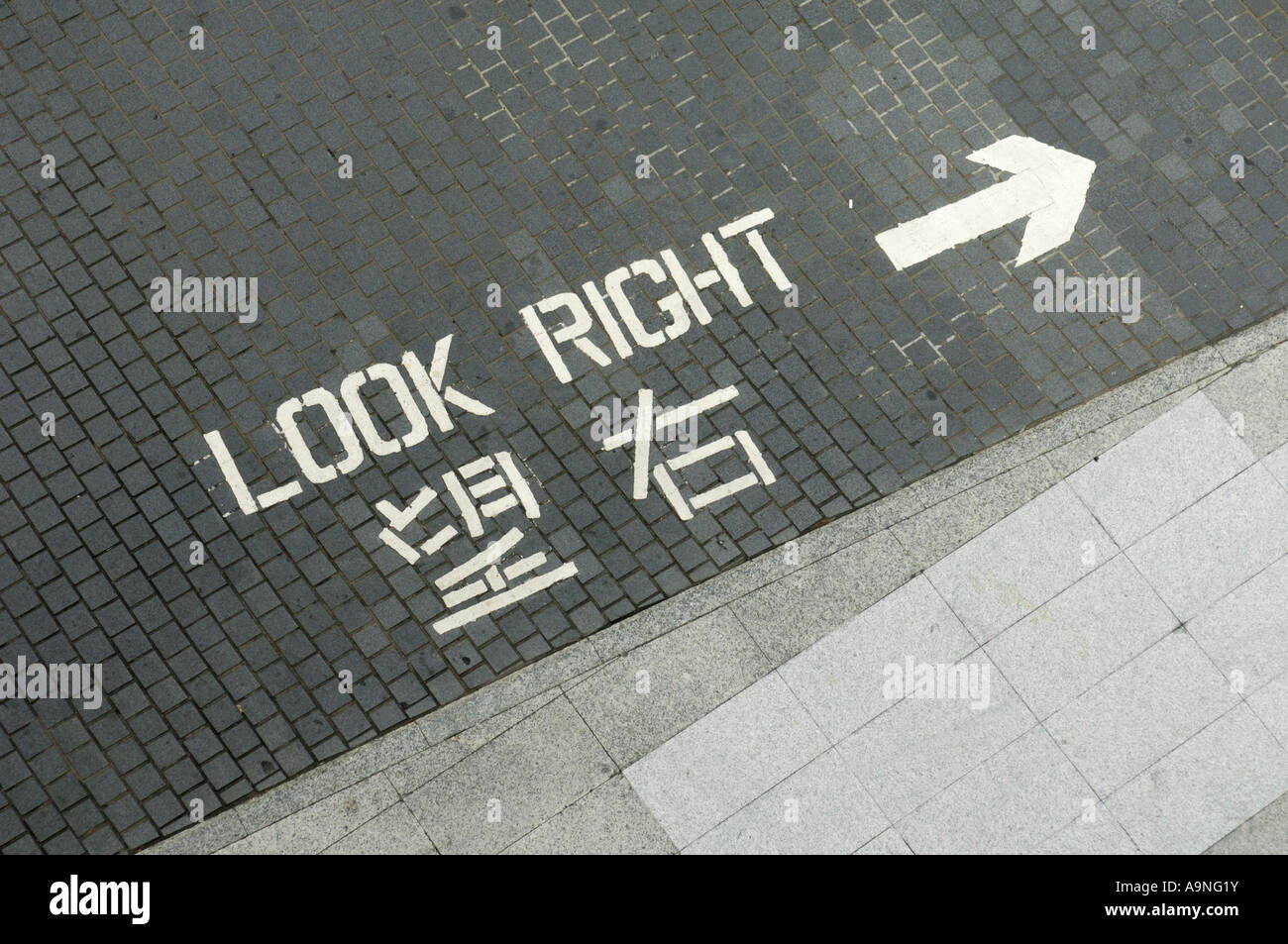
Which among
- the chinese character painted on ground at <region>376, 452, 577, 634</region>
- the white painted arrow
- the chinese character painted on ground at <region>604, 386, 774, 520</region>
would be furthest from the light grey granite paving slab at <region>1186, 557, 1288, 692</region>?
the chinese character painted on ground at <region>376, 452, 577, 634</region>

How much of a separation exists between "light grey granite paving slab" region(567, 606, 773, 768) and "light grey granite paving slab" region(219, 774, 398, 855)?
1384 millimetres

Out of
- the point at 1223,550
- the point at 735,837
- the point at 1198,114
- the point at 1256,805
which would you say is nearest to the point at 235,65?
the point at 735,837

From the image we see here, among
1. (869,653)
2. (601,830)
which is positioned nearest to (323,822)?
(601,830)

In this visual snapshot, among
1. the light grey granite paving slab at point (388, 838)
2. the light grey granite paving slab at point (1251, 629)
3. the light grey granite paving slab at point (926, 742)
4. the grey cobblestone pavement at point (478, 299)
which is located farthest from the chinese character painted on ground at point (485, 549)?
the light grey granite paving slab at point (1251, 629)

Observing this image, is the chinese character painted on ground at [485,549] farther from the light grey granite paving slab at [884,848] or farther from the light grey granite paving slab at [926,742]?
the light grey granite paving slab at [884,848]

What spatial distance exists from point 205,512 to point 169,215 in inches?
84.5

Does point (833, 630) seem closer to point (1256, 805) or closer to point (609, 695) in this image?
point (609, 695)

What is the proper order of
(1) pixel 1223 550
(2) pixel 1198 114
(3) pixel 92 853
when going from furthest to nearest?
(2) pixel 1198 114 → (1) pixel 1223 550 → (3) pixel 92 853

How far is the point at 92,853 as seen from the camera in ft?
24.7

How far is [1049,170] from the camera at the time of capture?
8711 millimetres

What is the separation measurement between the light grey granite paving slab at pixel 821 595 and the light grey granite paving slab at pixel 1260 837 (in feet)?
8.75

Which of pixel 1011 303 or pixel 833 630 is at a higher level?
pixel 1011 303

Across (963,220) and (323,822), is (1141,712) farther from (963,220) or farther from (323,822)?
(323,822)

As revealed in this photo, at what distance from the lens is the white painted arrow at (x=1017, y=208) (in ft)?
28.0
